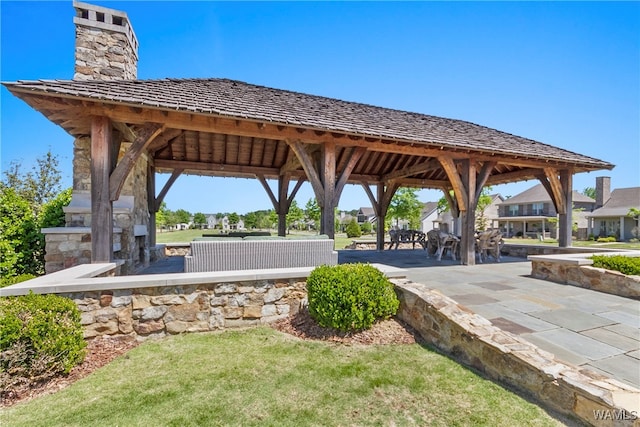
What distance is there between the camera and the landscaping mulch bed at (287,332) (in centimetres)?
260

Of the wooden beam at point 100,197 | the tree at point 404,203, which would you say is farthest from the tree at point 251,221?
the wooden beam at point 100,197

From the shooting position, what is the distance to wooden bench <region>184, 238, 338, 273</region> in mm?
4453

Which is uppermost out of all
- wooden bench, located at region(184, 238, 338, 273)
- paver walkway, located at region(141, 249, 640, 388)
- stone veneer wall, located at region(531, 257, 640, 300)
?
wooden bench, located at region(184, 238, 338, 273)

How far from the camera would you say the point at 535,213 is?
3272 centimetres

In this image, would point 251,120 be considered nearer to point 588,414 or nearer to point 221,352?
point 221,352

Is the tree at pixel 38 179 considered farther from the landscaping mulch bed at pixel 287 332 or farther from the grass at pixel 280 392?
the grass at pixel 280 392

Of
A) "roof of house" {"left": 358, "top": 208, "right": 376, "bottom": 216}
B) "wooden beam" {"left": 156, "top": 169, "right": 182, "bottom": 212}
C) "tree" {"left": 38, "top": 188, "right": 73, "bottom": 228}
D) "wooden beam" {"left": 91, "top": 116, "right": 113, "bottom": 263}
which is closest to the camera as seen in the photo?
"wooden beam" {"left": 91, "top": 116, "right": 113, "bottom": 263}

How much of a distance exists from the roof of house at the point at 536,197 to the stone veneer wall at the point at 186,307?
37015 millimetres

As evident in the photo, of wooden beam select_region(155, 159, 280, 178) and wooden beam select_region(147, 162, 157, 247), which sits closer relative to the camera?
wooden beam select_region(147, 162, 157, 247)

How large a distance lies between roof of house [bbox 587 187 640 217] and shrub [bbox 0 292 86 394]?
126 ft

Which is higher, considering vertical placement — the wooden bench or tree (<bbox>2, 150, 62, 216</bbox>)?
tree (<bbox>2, 150, 62, 216</bbox>)

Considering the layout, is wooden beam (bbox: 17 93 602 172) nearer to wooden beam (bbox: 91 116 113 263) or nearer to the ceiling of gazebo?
the ceiling of gazebo

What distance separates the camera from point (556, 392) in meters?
2.23

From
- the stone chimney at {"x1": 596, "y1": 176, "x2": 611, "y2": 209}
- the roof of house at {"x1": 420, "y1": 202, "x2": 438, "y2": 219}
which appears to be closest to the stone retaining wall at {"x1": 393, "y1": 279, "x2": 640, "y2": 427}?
the stone chimney at {"x1": 596, "y1": 176, "x2": 611, "y2": 209}
